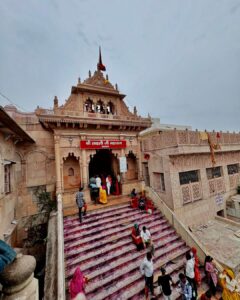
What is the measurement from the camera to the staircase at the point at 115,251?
545 cm

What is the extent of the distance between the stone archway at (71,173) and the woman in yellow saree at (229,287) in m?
8.69

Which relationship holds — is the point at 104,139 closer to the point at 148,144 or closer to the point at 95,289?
the point at 148,144

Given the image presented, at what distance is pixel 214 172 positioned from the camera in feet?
43.2

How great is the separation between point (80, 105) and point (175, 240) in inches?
394

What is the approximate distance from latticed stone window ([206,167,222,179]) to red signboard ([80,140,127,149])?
298 inches

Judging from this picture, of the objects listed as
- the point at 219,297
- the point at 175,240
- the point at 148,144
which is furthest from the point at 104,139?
the point at 219,297

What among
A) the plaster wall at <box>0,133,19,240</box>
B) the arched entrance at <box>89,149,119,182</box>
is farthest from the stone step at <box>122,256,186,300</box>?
the arched entrance at <box>89,149,119,182</box>

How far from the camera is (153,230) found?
26.3ft

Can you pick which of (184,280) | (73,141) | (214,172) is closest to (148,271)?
(184,280)

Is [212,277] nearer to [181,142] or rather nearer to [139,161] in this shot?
[181,142]

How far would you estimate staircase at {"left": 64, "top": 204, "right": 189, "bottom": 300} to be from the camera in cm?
545

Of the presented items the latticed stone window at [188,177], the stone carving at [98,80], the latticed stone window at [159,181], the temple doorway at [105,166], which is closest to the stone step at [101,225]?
the latticed stone window at [159,181]

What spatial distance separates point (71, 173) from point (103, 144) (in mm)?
3048

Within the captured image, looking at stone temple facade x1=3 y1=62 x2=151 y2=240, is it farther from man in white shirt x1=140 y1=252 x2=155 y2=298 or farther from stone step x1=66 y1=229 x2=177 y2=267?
man in white shirt x1=140 y1=252 x2=155 y2=298
